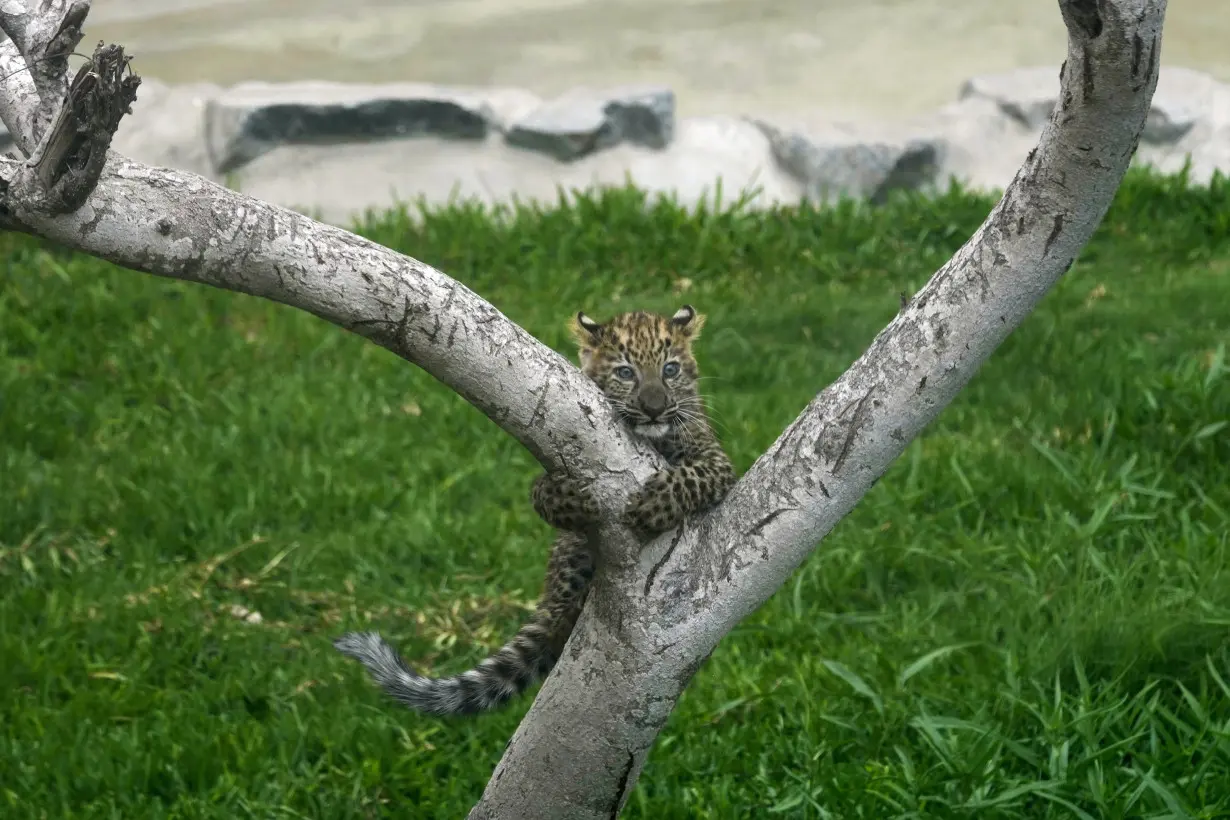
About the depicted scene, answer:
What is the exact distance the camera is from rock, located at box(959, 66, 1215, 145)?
36.1ft

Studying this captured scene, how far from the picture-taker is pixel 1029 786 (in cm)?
379

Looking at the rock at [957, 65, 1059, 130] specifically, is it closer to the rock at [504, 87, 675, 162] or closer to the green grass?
the green grass

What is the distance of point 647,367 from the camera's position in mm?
4188

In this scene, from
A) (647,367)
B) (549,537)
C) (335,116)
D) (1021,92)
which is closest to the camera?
(647,367)

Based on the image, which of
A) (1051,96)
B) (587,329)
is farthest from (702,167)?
(587,329)

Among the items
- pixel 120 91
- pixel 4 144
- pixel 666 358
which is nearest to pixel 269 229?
pixel 120 91

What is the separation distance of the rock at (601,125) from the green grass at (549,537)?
1529 mm

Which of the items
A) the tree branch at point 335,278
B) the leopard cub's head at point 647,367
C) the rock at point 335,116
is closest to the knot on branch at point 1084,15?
the tree branch at point 335,278

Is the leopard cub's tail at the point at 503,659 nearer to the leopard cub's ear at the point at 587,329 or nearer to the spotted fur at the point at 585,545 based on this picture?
the spotted fur at the point at 585,545

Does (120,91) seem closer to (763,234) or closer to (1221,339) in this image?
(1221,339)

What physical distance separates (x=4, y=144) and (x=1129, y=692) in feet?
30.6

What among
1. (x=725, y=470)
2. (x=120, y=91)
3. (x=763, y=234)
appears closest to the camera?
(x=120, y=91)

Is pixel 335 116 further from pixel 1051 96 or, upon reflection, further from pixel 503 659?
pixel 503 659

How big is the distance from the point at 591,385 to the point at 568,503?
260 mm
